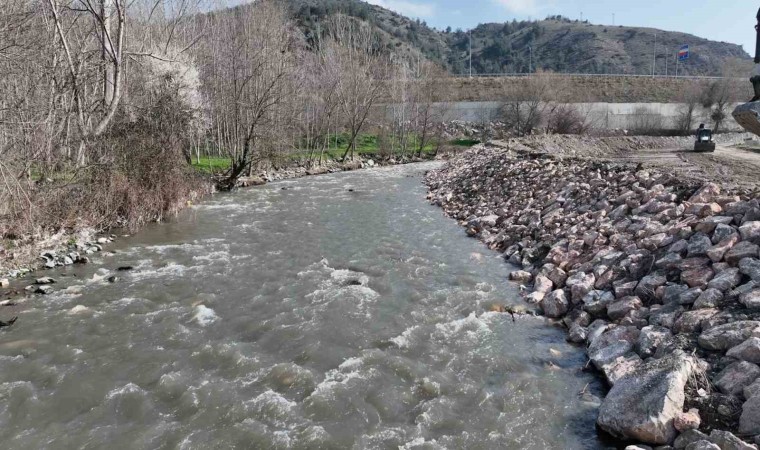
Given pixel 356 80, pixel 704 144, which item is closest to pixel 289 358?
pixel 356 80

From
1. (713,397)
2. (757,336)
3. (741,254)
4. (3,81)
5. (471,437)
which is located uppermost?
(3,81)

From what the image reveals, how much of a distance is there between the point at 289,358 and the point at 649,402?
3941 millimetres

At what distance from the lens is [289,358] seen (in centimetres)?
608

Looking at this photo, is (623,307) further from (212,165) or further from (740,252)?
(212,165)

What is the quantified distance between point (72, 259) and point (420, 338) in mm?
7730

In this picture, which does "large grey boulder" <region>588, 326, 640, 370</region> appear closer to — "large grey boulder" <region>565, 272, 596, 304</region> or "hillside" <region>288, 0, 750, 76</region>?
"large grey boulder" <region>565, 272, 596, 304</region>

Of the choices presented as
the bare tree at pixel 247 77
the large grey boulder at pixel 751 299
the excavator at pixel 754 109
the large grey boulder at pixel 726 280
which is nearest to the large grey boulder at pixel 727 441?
the large grey boulder at pixel 751 299

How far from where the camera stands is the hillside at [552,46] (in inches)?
4067

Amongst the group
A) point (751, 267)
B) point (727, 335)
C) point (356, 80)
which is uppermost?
point (356, 80)

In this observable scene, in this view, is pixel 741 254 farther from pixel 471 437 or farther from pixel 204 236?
pixel 204 236


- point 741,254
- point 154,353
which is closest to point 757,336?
point 741,254

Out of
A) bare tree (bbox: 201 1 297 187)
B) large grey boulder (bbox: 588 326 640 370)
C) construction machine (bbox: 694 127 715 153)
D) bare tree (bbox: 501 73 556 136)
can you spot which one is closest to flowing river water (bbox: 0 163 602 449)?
large grey boulder (bbox: 588 326 640 370)

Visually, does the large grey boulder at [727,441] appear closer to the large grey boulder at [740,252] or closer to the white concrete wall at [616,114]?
the large grey boulder at [740,252]

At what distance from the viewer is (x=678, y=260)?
691 centimetres
